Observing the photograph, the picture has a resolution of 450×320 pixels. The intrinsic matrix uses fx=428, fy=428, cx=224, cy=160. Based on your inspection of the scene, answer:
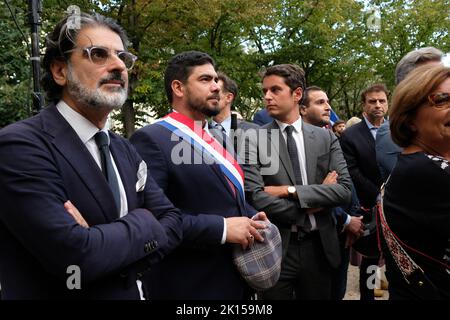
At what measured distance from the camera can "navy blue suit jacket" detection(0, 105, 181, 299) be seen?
61.2 inches

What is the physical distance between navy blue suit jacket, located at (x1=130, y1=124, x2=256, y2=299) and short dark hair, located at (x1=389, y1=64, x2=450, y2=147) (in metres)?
1.05

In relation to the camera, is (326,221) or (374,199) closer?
(326,221)

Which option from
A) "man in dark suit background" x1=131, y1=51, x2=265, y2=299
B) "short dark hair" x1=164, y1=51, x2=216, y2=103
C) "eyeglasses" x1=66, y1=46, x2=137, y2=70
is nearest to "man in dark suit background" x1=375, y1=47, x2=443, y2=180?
"man in dark suit background" x1=131, y1=51, x2=265, y2=299

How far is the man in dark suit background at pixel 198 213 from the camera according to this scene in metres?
2.47

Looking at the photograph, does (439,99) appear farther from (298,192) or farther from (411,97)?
(298,192)

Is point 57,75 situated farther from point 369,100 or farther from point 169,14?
point 169,14

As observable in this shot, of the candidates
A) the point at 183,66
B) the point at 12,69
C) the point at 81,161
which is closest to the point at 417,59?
the point at 183,66

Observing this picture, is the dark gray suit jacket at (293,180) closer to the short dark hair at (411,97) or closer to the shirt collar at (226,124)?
the short dark hair at (411,97)

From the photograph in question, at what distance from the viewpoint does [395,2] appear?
58.0ft

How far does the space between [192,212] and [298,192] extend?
889 millimetres

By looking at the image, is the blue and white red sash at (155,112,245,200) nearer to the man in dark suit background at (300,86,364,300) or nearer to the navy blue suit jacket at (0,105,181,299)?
the navy blue suit jacket at (0,105,181,299)

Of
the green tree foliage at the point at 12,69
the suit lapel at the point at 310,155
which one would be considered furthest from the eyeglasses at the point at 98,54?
the green tree foliage at the point at 12,69

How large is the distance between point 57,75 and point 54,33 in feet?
0.65
